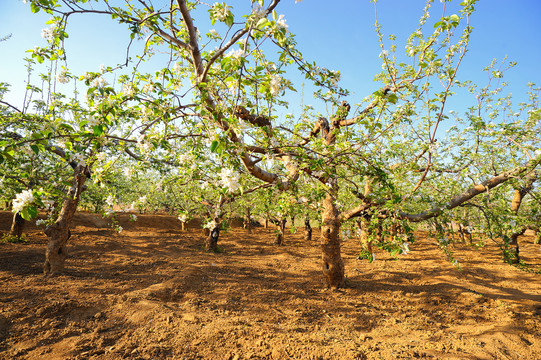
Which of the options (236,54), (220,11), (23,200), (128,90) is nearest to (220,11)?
(220,11)

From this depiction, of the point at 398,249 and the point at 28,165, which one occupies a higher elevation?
the point at 28,165

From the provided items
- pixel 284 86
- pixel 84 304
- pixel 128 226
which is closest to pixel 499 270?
pixel 284 86

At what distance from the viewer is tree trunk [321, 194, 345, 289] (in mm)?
6504

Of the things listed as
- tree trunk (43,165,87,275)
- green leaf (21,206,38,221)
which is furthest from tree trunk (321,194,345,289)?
tree trunk (43,165,87,275)

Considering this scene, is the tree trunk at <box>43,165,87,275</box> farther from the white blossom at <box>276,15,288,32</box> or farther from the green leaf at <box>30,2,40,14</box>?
the white blossom at <box>276,15,288,32</box>

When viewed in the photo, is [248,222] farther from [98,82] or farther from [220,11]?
[220,11]

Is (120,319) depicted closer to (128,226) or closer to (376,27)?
(376,27)

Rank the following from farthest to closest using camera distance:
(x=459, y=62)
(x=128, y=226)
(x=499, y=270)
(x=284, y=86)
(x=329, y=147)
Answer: (x=128, y=226) < (x=499, y=270) < (x=459, y=62) < (x=329, y=147) < (x=284, y=86)

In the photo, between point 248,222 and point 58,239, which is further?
point 248,222

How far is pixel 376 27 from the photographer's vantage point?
5.37 metres

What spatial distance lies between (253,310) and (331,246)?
8.50 ft

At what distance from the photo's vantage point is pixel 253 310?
17.2 ft

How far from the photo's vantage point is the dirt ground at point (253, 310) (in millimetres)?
3877

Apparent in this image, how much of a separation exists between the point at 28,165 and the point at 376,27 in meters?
8.95
